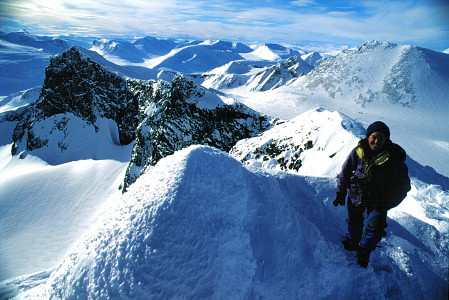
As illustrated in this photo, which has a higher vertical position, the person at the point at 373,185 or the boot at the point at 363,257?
the person at the point at 373,185

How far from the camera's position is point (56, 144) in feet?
163

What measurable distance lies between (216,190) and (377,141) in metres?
3.08

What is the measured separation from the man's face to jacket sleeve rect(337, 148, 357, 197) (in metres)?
0.47

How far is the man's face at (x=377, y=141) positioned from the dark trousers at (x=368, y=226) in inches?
46.6

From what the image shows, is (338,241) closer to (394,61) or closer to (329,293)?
(329,293)

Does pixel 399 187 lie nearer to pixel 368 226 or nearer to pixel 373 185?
pixel 373 185

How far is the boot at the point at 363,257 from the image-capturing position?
3.94 m

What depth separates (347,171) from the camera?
434cm

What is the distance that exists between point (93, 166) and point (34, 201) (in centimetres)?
1072

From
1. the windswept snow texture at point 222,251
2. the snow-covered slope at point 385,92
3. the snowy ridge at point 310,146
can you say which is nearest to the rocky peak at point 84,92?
the snow-covered slope at point 385,92

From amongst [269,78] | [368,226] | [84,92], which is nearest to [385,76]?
[368,226]

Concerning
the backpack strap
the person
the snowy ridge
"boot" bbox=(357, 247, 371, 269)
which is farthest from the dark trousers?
the snowy ridge

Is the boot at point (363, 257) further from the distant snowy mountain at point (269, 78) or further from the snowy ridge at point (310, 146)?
the distant snowy mountain at point (269, 78)

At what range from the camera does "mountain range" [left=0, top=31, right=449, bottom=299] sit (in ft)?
12.0
